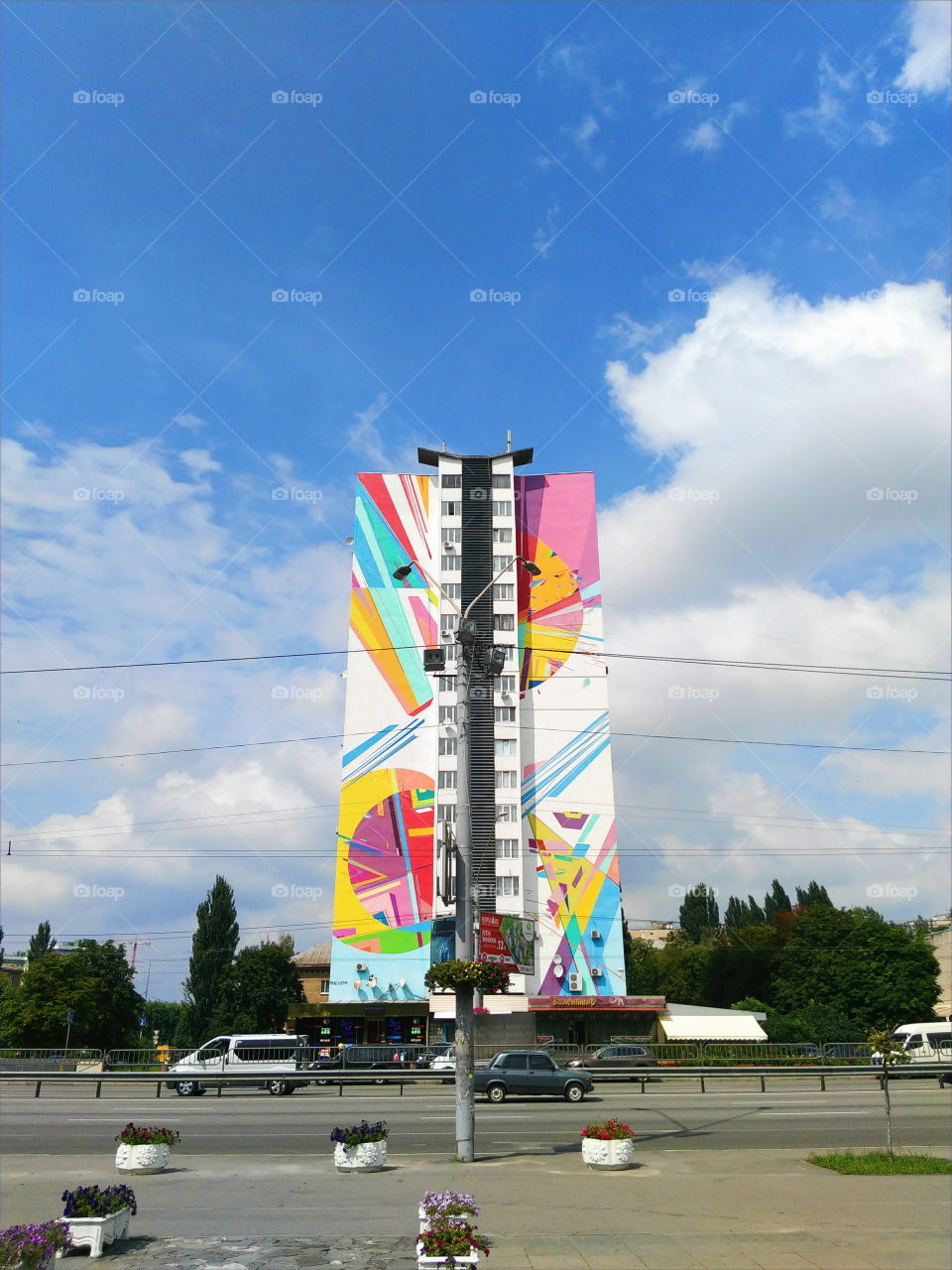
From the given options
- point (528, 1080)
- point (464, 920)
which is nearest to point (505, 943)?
point (464, 920)

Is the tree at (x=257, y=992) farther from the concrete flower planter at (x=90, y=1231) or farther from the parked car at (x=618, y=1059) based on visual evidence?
the concrete flower planter at (x=90, y=1231)

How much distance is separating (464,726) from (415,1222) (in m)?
9.60

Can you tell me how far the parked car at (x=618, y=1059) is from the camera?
4344cm

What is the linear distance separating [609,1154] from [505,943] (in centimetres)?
459

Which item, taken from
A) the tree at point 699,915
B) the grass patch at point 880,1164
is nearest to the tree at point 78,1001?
the grass patch at point 880,1164

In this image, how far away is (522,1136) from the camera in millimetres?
21672

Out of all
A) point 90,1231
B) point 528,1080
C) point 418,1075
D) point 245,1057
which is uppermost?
point 90,1231

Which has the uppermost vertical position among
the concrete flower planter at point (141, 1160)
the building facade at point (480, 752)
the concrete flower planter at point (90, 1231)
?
the building facade at point (480, 752)

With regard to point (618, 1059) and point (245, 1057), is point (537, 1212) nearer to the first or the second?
point (245, 1057)

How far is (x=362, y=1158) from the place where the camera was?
1638 centimetres

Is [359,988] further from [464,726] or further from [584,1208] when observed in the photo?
[584,1208]

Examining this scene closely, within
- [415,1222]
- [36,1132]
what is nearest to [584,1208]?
[415,1222]

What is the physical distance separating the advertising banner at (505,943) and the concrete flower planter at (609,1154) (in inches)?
148

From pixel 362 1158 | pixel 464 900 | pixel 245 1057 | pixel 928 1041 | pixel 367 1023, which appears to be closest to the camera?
pixel 362 1158
